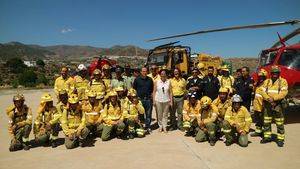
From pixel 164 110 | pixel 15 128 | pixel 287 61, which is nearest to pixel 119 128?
pixel 164 110

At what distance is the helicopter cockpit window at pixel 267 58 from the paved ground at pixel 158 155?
3.29 m

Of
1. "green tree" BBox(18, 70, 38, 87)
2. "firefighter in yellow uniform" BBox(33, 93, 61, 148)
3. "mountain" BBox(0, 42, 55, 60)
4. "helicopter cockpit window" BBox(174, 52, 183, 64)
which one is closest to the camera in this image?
"firefighter in yellow uniform" BBox(33, 93, 61, 148)

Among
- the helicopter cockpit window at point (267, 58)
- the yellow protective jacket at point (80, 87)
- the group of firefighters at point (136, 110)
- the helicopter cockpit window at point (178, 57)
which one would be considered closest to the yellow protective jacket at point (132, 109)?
the group of firefighters at point (136, 110)

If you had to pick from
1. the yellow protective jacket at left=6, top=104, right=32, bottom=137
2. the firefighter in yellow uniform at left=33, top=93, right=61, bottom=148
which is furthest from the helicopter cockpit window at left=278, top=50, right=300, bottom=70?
the yellow protective jacket at left=6, top=104, right=32, bottom=137

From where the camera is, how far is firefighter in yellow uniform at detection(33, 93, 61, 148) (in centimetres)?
820

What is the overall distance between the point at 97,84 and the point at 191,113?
2634mm

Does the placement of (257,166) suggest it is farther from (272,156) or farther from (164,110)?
(164,110)

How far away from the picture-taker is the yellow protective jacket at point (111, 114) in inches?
346

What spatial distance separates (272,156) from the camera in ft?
22.6

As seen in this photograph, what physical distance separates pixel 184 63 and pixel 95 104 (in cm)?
915

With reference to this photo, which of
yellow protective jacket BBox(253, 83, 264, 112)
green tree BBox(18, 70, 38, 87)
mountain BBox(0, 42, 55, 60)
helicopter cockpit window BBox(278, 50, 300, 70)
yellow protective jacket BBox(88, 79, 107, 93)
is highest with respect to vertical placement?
mountain BBox(0, 42, 55, 60)

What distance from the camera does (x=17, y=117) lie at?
26.5 feet

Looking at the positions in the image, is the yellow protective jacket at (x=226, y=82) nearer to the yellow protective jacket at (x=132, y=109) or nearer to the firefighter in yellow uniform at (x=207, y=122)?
the firefighter in yellow uniform at (x=207, y=122)

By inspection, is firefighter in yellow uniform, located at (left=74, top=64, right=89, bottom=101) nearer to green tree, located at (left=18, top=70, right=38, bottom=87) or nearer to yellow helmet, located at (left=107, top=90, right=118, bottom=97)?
yellow helmet, located at (left=107, top=90, right=118, bottom=97)
